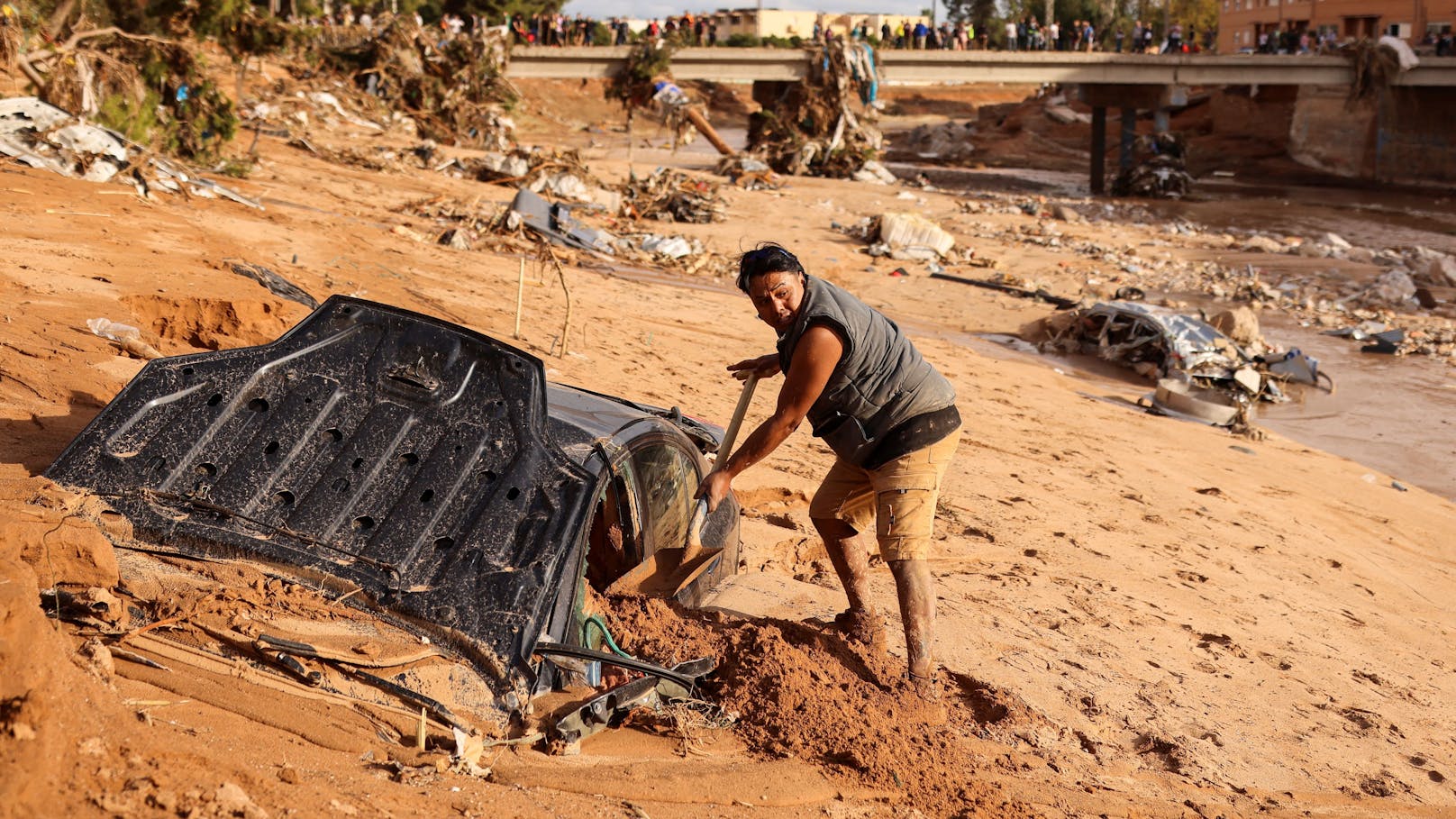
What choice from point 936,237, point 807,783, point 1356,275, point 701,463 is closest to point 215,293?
point 701,463

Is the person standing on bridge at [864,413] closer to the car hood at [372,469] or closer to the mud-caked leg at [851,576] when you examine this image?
the mud-caked leg at [851,576]

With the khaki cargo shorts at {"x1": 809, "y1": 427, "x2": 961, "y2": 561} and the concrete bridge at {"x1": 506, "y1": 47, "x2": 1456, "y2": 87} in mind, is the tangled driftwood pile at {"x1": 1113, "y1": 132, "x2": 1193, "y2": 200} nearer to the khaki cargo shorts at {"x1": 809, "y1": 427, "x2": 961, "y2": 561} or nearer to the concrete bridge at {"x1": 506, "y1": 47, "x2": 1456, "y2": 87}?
the concrete bridge at {"x1": 506, "y1": 47, "x2": 1456, "y2": 87}

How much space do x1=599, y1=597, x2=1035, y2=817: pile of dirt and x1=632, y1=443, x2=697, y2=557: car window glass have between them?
0.27 m

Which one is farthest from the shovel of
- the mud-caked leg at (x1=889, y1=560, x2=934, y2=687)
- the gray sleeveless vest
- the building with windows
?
the building with windows

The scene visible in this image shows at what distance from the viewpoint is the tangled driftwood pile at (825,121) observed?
33.4 metres

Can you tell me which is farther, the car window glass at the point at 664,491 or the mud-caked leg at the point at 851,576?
the mud-caked leg at the point at 851,576

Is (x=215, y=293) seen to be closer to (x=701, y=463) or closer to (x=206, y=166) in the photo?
(x=701, y=463)

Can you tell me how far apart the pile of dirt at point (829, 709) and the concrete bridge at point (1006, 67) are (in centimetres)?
3398

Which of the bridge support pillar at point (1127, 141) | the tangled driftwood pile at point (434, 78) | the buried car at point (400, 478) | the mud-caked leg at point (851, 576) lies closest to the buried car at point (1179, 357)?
the mud-caked leg at point (851, 576)

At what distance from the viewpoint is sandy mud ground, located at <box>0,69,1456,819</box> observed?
10.7 feet

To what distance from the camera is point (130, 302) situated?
27.2 ft

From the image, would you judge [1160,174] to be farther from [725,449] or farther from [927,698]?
[725,449]

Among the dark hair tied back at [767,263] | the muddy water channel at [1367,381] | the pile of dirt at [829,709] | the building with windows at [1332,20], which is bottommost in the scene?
the muddy water channel at [1367,381]

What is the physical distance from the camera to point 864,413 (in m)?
4.76
